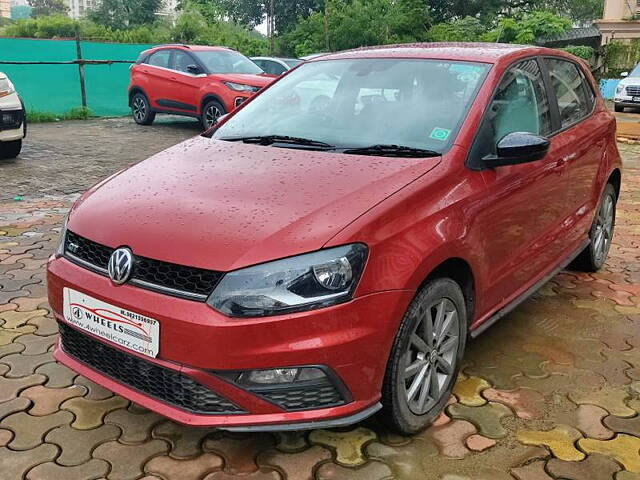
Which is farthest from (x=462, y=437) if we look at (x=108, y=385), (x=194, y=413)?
(x=108, y=385)

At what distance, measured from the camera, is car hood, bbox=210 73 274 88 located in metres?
11.3

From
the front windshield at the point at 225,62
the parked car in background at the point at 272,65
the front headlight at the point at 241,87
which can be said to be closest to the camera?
the front headlight at the point at 241,87

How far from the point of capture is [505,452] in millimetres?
2562

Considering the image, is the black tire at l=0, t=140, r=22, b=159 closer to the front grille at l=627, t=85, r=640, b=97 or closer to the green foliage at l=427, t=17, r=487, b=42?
the front grille at l=627, t=85, r=640, b=97

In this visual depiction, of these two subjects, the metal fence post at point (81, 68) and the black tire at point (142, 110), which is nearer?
the black tire at point (142, 110)

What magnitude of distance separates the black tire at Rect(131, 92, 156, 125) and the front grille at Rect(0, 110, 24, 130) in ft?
17.0

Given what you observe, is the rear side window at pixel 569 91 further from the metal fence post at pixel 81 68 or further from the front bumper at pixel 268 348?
the metal fence post at pixel 81 68

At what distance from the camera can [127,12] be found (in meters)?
49.6

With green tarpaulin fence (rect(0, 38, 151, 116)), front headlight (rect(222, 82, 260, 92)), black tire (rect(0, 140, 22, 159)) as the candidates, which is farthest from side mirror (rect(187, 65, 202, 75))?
green tarpaulin fence (rect(0, 38, 151, 116))

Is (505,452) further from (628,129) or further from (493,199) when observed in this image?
(628,129)

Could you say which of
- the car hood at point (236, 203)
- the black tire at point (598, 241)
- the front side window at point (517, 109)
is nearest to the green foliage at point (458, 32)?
the black tire at point (598, 241)

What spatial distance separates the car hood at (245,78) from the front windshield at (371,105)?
780 centimetres

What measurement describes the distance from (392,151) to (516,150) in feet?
1.77

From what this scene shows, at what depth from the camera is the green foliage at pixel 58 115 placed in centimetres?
1387
